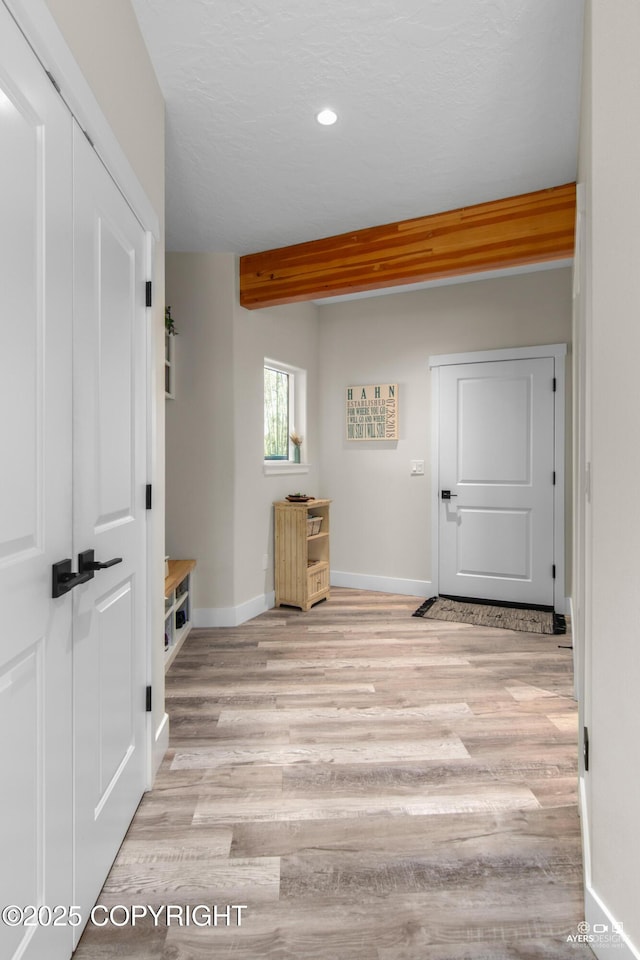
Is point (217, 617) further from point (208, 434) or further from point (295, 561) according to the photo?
point (208, 434)

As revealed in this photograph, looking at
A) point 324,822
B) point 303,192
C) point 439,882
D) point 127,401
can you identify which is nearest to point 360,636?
point 324,822

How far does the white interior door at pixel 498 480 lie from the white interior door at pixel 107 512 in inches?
125

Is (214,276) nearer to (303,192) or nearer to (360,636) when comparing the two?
(303,192)

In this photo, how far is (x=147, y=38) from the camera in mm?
1888

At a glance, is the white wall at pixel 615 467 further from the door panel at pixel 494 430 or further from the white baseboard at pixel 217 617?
the door panel at pixel 494 430

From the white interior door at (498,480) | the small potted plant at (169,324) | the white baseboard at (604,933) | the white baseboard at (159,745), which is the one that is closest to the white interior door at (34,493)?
the white baseboard at (159,745)

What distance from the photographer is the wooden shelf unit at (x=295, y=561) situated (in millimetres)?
4266

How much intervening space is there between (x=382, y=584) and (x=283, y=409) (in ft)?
6.00

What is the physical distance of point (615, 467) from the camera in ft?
4.29

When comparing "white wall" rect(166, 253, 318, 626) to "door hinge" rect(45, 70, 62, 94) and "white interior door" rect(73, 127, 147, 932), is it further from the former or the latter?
"door hinge" rect(45, 70, 62, 94)

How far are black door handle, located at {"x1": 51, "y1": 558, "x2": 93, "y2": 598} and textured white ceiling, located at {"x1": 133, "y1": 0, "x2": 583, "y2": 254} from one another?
1802 millimetres

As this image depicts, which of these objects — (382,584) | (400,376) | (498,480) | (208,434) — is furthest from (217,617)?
(400,376)

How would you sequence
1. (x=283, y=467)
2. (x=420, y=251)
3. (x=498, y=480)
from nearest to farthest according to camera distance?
(x=420, y=251), (x=498, y=480), (x=283, y=467)

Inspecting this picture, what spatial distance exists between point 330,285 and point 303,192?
693 millimetres
